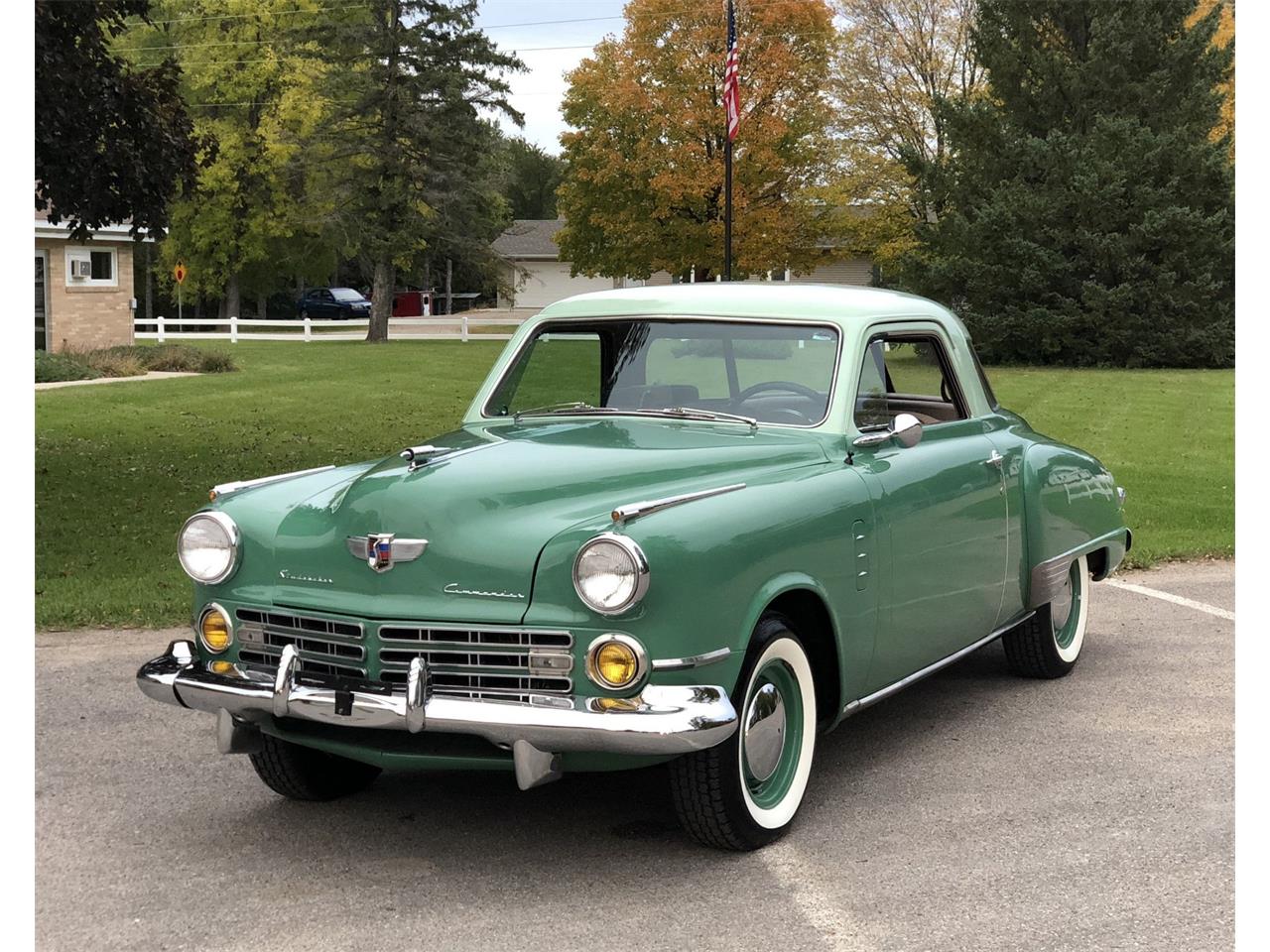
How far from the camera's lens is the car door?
5.46 metres

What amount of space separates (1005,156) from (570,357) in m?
31.2

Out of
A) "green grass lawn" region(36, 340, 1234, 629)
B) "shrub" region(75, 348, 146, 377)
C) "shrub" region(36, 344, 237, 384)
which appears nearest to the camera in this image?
"green grass lawn" region(36, 340, 1234, 629)

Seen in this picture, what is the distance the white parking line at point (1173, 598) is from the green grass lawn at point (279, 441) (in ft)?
3.22

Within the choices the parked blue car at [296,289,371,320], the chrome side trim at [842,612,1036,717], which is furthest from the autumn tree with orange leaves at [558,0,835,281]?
the chrome side trim at [842,612,1036,717]

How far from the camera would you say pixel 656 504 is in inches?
179

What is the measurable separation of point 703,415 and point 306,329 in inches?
1564

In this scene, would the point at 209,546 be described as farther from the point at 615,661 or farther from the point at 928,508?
the point at 928,508

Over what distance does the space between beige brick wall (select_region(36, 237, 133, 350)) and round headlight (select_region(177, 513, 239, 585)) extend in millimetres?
30390

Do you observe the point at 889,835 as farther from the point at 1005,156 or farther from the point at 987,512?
the point at 1005,156

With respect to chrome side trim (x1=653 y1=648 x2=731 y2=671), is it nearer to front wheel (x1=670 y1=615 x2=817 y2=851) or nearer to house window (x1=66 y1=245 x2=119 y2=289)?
front wheel (x1=670 y1=615 x2=817 y2=851)

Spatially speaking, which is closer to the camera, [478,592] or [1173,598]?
[478,592]

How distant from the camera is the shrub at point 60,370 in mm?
27594

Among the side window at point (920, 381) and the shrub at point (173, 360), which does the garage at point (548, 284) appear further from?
the side window at point (920, 381)

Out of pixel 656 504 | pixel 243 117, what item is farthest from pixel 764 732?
pixel 243 117
